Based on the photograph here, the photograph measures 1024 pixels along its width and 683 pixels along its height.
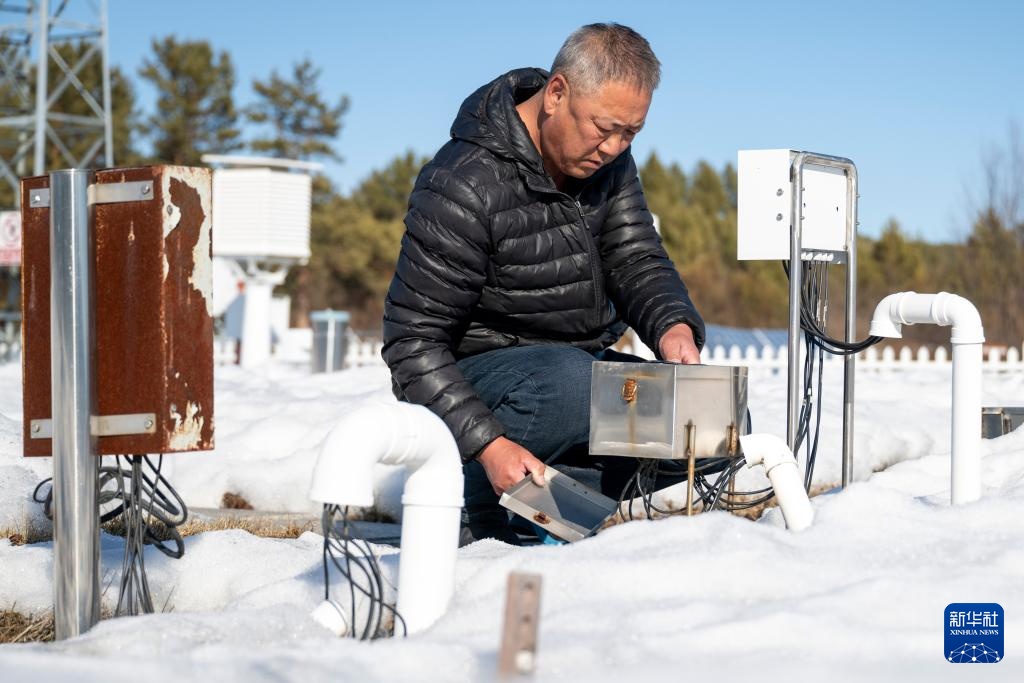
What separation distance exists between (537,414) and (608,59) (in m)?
0.98

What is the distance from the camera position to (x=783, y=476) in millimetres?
2533

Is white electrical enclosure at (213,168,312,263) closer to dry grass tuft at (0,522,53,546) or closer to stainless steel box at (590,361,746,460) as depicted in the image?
dry grass tuft at (0,522,53,546)

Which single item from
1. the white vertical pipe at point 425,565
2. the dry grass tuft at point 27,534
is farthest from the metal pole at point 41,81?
the white vertical pipe at point 425,565

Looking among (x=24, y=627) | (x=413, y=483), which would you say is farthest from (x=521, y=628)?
(x=24, y=627)

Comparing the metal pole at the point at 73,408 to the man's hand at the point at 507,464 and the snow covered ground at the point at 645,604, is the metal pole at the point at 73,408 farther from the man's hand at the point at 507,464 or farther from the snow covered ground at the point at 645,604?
the man's hand at the point at 507,464

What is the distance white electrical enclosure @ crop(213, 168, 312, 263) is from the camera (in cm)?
1493

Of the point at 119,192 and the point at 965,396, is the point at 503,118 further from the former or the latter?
the point at 965,396

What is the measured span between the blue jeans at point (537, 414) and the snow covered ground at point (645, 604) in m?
0.45

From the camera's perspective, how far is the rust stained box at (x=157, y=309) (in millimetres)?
2234

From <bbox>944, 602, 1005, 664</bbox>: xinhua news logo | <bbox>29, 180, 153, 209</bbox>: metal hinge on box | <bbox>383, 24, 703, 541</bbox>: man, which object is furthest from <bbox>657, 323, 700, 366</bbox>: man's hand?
<bbox>29, 180, 153, 209</bbox>: metal hinge on box

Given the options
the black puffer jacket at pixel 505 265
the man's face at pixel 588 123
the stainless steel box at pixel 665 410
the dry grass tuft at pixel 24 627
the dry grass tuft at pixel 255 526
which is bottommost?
the dry grass tuft at pixel 255 526

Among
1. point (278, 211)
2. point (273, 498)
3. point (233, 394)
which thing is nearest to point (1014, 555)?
point (273, 498)

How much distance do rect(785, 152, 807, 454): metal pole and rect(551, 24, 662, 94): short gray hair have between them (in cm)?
112

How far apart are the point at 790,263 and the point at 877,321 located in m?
0.93
